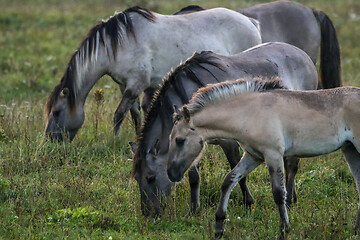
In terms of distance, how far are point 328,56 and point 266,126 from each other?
18.6 feet

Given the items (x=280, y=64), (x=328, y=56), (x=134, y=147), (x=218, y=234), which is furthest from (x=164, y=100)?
(x=328, y=56)

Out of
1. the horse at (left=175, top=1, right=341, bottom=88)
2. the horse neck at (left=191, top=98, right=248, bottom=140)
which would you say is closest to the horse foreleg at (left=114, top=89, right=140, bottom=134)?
the horse neck at (left=191, top=98, right=248, bottom=140)

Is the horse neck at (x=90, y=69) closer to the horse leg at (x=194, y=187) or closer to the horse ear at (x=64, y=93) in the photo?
the horse ear at (x=64, y=93)

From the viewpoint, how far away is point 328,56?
1046cm

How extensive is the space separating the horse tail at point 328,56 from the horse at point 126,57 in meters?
2.61

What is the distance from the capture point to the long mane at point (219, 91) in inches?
210

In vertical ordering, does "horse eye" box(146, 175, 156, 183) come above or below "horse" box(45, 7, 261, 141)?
below

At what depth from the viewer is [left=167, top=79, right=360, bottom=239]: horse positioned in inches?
206

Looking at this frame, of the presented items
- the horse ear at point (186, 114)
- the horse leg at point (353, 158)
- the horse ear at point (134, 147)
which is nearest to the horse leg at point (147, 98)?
the horse ear at point (134, 147)

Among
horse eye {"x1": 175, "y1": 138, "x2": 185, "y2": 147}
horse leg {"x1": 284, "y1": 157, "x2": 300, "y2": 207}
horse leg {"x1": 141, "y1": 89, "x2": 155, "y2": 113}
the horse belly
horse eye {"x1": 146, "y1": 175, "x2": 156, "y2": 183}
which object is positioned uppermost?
horse eye {"x1": 175, "y1": 138, "x2": 185, "y2": 147}

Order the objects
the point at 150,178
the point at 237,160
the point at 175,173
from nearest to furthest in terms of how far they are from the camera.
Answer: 1. the point at 175,173
2. the point at 150,178
3. the point at 237,160

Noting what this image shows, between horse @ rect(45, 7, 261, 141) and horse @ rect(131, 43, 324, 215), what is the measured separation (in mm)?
1577

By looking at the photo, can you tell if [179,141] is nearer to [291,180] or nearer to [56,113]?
[291,180]

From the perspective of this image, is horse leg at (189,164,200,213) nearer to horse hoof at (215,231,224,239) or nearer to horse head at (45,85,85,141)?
horse hoof at (215,231,224,239)
